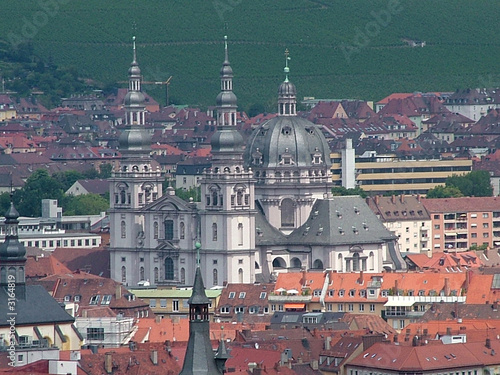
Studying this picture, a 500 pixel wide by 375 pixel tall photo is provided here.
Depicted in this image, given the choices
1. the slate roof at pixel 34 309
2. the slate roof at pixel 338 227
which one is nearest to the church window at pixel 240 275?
the slate roof at pixel 338 227

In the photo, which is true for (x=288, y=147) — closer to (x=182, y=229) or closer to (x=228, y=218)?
(x=182, y=229)

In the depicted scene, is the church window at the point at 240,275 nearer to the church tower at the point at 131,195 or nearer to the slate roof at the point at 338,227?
the slate roof at the point at 338,227

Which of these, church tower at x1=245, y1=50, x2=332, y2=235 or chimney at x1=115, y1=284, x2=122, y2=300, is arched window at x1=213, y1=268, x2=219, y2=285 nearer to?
church tower at x1=245, y1=50, x2=332, y2=235

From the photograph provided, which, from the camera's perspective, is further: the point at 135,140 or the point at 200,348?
the point at 135,140

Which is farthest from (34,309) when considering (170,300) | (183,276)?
(183,276)

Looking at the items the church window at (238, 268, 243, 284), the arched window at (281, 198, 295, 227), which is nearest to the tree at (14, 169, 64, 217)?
the arched window at (281, 198, 295, 227)
